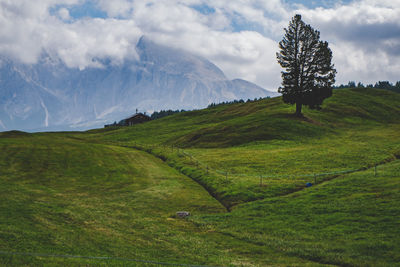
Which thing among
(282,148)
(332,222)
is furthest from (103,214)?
(282,148)

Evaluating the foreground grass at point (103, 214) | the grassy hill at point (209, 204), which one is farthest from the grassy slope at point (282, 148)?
the foreground grass at point (103, 214)

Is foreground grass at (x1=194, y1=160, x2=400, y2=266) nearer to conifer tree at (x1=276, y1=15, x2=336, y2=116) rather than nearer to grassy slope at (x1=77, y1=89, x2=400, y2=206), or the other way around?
grassy slope at (x1=77, y1=89, x2=400, y2=206)

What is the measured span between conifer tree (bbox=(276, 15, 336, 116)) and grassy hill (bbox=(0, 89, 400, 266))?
2042 cm

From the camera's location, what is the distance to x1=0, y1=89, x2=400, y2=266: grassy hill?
2133cm

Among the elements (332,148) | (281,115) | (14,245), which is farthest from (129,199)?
(281,115)

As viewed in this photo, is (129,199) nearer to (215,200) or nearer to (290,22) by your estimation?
(215,200)

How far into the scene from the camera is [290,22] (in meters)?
91.7

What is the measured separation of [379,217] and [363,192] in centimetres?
692

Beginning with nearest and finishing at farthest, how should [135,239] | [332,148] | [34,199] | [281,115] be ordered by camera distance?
[135,239] → [34,199] → [332,148] → [281,115]

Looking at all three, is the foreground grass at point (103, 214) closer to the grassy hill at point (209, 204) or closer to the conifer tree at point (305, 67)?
the grassy hill at point (209, 204)

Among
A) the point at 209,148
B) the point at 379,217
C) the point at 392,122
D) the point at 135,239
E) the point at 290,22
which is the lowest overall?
the point at 135,239

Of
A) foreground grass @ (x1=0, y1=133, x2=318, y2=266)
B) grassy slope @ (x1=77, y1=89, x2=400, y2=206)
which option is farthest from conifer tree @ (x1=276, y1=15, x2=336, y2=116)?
foreground grass @ (x1=0, y1=133, x2=318, y2=266)

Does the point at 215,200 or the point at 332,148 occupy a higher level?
the point at 332,148

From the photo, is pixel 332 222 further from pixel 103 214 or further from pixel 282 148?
pixel 282 148
